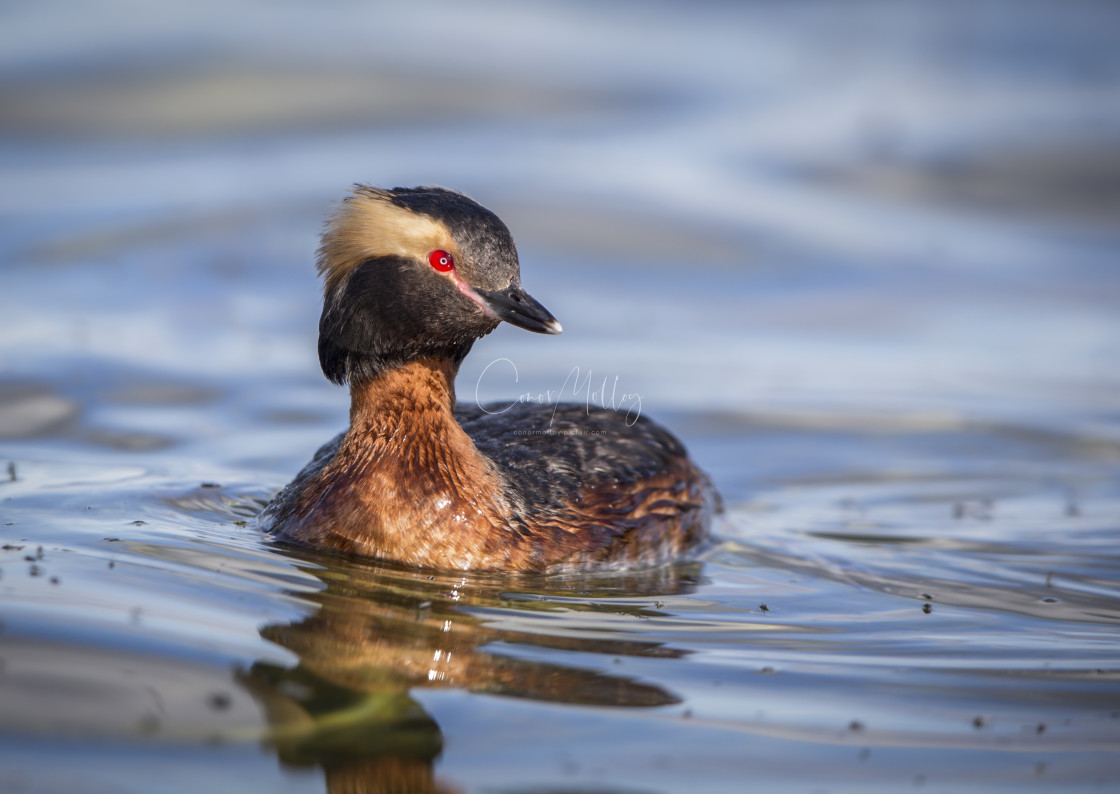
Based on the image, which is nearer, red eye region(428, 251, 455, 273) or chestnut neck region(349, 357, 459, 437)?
red eye region(428, 251, 455, 273)

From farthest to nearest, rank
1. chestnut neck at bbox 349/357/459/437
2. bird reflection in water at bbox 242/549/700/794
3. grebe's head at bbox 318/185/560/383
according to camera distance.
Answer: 1. chestnut neck at bbox 349/357/459/437
2. grebe's head at bbox 318/185/560/383
3. bird reflection in water at bbox 242/549/700/794

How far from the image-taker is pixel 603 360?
539 inches

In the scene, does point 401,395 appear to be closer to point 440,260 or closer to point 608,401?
point 440,260

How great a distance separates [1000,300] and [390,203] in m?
10.9

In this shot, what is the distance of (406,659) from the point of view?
595cm

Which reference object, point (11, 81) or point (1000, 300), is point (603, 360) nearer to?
point (1000, 300)

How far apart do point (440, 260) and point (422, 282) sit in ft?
0.54

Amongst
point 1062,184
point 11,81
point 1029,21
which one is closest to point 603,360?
point 1062,184

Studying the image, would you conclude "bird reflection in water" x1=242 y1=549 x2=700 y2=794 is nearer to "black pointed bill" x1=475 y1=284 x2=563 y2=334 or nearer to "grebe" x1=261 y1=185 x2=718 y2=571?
"grebe" x1=261 y1=185 x2=718 y2=571

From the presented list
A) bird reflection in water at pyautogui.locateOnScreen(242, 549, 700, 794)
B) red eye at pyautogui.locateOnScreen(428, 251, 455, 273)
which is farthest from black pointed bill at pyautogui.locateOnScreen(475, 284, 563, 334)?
bird reflection in water at pyautogui.locateOnScreen(242, 549, 700, 794)

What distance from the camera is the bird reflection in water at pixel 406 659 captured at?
5004mm

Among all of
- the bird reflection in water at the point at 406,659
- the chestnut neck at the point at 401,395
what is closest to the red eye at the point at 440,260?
the chestnut neck at the point at 401,395

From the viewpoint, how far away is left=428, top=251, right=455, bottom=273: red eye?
7.56m

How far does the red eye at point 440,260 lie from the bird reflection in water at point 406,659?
165 centimetres
